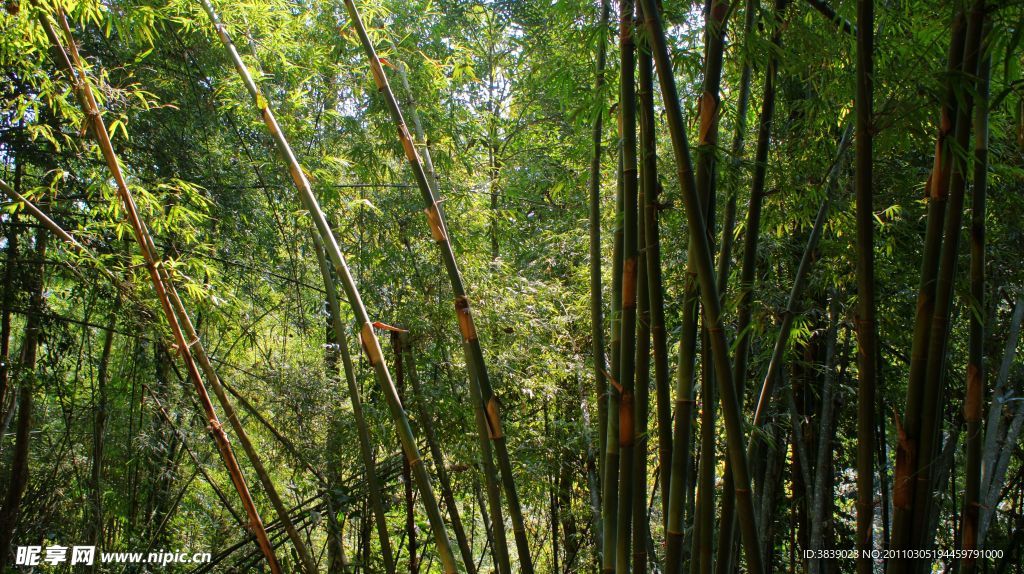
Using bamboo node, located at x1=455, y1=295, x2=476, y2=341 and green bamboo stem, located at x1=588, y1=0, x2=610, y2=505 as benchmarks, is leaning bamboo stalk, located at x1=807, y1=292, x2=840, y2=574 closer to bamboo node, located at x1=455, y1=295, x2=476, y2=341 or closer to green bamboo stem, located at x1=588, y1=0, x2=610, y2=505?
green bamboo stem, located at x1=588, y1=0, x2=610, y2=505

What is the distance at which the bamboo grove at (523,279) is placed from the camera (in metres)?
1.37

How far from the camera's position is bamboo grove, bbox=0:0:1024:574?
54.0 inches

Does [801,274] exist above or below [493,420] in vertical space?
above

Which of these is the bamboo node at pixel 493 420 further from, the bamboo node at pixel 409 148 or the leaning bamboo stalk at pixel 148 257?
the leaning bamboo stalk at pixel 148 257

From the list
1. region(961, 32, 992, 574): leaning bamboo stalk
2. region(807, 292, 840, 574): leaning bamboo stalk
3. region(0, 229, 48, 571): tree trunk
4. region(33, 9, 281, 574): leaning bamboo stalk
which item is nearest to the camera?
region(961, 32, 992, 574): leaning bamboo stalk

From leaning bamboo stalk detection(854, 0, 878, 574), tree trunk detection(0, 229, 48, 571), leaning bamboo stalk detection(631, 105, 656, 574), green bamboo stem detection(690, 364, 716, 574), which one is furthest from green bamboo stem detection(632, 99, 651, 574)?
tree trunk detection(0, 229, 48, 571)

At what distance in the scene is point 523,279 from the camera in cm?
404

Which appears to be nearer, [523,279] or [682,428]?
[682,428]

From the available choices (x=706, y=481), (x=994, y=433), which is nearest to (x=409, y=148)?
(x=706, y=481)

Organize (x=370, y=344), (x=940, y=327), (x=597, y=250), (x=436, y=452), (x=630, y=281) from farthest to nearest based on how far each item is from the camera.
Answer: (x=436, y=452)
(x=597, y=250)
(x=370, y=344)
(x=630, y=281)
(x=940, y=327)

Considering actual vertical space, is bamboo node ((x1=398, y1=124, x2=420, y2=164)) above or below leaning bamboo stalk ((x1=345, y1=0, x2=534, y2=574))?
above

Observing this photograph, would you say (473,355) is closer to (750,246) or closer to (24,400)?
(750,246)

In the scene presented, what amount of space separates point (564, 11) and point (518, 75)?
3126mm

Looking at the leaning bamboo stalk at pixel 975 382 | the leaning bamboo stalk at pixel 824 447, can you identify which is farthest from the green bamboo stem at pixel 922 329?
the leaning bamboo stalk at pixel 824 447
